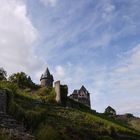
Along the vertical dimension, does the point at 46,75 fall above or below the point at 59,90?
above

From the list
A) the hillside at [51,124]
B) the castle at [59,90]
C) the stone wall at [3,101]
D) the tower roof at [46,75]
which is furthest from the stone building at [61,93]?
the stone wall at [3,101]

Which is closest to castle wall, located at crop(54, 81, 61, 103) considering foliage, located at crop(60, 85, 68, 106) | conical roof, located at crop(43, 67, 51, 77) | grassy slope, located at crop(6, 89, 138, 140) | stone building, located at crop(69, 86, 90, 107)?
foliage, located at crop(60, 85, 68, 106)

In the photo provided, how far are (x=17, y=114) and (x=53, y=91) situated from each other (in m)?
30.6

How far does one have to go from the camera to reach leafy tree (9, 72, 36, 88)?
47.8 metres

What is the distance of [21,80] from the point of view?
4859cm

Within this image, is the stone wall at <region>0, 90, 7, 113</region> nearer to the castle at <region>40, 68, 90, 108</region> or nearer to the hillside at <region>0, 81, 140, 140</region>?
the hillside at <region>0, 81, 140, 140</region>

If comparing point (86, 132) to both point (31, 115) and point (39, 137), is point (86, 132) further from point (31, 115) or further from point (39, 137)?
point (39, 137)

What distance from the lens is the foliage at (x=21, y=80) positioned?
157 feet

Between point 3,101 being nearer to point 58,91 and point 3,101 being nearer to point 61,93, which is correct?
point 58,91

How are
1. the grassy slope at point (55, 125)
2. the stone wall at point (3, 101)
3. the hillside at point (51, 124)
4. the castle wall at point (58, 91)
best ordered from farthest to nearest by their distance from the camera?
the castle wall at point (58, 91) → the stone wall at point (3, 101) → the hillside at point (51, 124) → the grassy slope at point (55, 125)

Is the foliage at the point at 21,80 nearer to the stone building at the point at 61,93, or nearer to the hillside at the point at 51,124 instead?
the hillside at the point at 51,124

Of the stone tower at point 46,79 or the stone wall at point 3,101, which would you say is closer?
the stone wall at point 3,101

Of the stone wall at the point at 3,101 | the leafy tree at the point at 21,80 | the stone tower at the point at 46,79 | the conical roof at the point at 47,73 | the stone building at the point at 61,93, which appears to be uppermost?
the conical roof at the point at 47,73

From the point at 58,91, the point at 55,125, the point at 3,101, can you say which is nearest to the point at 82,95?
the point at 58,91
